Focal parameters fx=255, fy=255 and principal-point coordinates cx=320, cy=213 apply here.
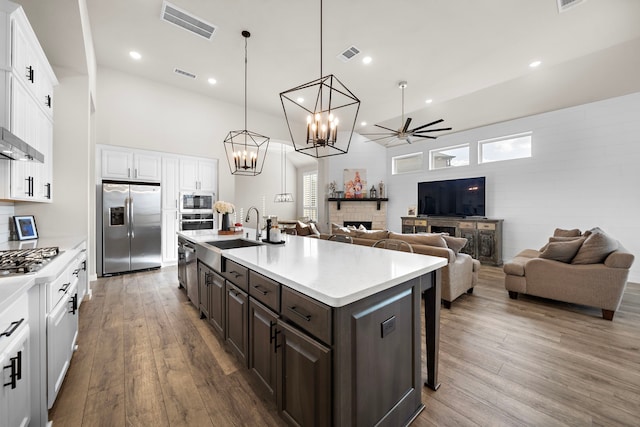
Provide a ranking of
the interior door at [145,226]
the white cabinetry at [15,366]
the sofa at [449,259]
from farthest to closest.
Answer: the interior door at [145,226] < the sofa at [449,259] < the white cabinetry at [15,366]

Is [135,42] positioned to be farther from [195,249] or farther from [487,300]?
[487,300]

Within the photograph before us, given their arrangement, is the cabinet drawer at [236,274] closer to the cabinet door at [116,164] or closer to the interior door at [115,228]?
the interior door at [115,228]

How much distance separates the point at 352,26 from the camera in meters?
3.40

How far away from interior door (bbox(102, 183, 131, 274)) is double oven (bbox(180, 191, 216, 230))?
39.1 inches

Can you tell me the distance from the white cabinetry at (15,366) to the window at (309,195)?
8520mm

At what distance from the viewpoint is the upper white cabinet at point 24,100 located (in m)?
1.88

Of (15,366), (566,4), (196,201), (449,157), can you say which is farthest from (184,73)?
(449,157)

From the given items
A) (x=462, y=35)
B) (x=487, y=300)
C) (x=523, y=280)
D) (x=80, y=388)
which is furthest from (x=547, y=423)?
(x=462, y=35)

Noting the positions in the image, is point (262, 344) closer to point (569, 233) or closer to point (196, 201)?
point (196, 201)

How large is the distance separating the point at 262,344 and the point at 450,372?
147 cm

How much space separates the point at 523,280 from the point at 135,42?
21.5 ft

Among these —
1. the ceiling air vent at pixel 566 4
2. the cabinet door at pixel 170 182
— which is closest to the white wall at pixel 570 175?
the ceiling air vent at pixel 566 4

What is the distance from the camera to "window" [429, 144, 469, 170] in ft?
21.3

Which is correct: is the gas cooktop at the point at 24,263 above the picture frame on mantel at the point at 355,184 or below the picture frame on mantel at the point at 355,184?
below
